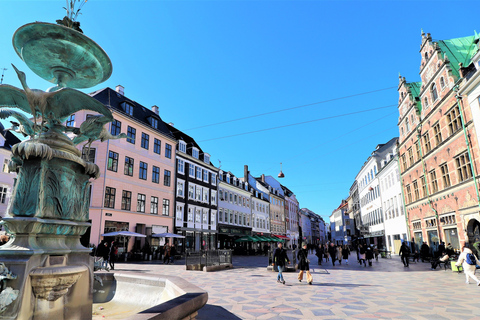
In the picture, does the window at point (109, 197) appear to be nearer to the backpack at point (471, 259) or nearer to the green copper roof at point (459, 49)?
the backpack at point (471, 259)

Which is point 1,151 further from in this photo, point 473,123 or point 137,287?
point 473,123

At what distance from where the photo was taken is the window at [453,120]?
781 inches

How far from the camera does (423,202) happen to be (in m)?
26.8

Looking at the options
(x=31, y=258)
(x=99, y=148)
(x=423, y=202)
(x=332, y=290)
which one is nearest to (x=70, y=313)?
(x=31, y=258)

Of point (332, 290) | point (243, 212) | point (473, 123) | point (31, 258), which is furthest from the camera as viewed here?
point (243, 212)

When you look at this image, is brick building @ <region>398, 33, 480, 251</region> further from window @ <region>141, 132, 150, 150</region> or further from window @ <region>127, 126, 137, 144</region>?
window @ <region>127, 126, 137, 144</region>

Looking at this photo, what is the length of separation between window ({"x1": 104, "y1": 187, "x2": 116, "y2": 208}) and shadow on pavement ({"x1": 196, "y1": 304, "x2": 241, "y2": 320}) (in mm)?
20763

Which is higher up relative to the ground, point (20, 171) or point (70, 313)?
point (20, 171)

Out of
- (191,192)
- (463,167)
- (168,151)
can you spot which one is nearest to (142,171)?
(168,151)

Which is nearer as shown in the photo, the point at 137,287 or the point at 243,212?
the point at 137,287

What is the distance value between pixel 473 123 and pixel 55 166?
21.4m

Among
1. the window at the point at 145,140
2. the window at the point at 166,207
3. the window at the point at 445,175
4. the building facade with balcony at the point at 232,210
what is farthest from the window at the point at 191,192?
the window at the point at 445,175

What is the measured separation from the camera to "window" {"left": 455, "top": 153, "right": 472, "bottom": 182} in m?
18.8

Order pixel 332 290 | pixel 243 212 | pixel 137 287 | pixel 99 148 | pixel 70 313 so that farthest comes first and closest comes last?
pixel 243 212 → pixel 99 148 → pixel 332 290 → pixel 137 287 → pixel 70 313
